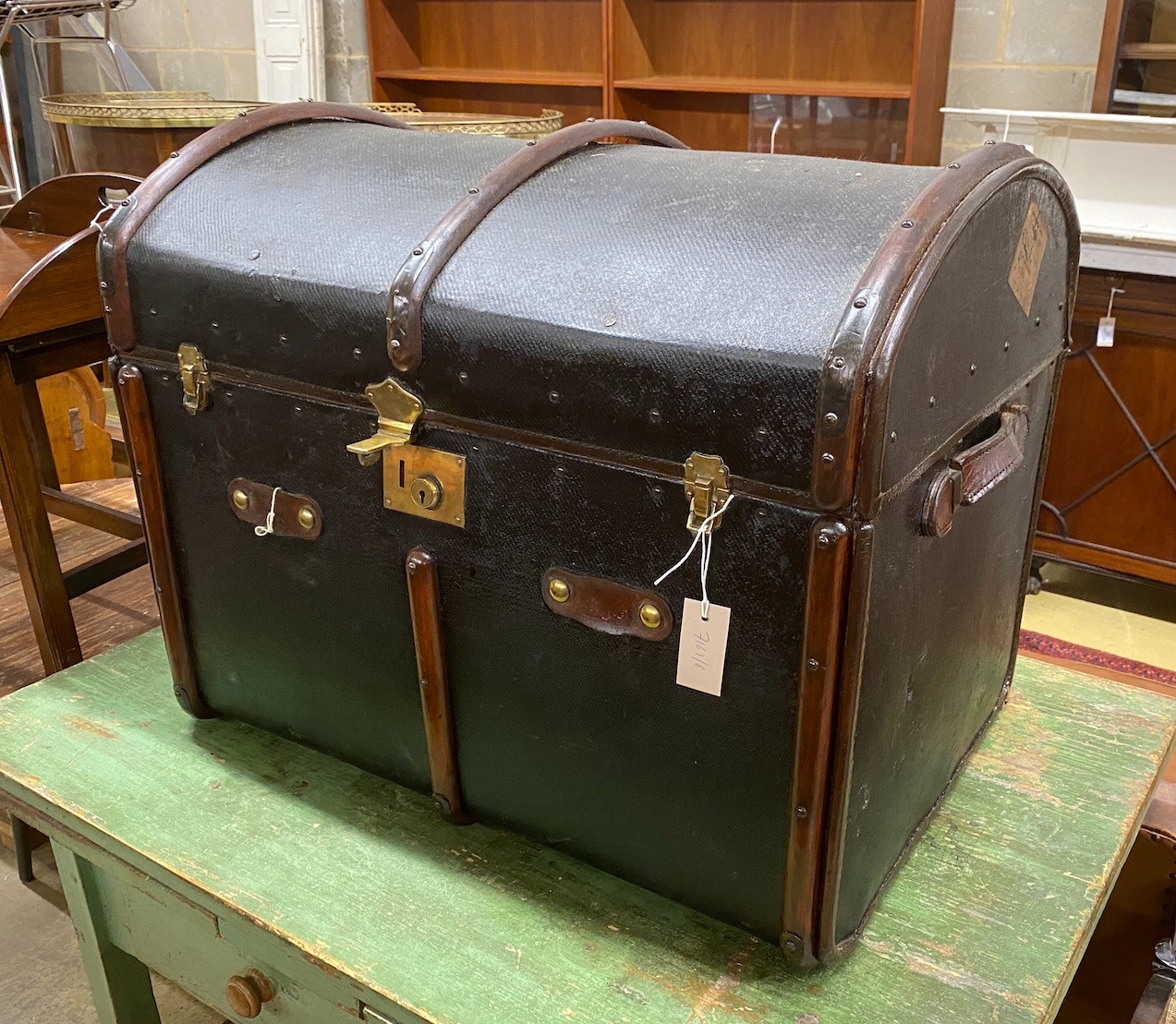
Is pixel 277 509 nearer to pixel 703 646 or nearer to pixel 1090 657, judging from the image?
pixel 703 646

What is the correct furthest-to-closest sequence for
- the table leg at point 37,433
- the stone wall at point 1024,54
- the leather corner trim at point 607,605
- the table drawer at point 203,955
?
1. the stone wall at point 1024,54
2. the table leg at point 37,433
3. the table drawer at point 203,955
4. the leather corner trim at point 607,605

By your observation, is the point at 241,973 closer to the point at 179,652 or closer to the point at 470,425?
the point at 179,652

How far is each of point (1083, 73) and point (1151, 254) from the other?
0.83 metres

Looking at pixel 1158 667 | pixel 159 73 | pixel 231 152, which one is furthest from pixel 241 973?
pixel 159 73

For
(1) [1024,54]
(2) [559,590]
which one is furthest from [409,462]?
(1) [1024,54]

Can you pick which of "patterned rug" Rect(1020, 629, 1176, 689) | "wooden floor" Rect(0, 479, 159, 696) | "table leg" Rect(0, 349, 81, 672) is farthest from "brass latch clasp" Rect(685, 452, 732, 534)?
"patterned rug" Rect(1020, 629, 1176, 689)

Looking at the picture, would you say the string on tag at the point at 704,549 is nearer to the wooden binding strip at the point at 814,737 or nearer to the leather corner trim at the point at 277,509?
the wooden binding strip at the point at 814,737

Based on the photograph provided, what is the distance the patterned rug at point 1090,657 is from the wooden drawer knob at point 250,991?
74.6 inches

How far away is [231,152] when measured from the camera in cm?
125

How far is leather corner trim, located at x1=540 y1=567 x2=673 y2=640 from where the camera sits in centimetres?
95

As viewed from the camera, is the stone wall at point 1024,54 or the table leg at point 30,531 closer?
the table leg at point 30,531

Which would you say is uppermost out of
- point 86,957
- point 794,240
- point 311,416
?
point 794,240

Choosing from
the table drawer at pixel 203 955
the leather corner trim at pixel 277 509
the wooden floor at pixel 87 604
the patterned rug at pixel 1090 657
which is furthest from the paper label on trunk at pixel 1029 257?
the wooden floor at pixel 87 604

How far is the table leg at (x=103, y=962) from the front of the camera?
1268mm
